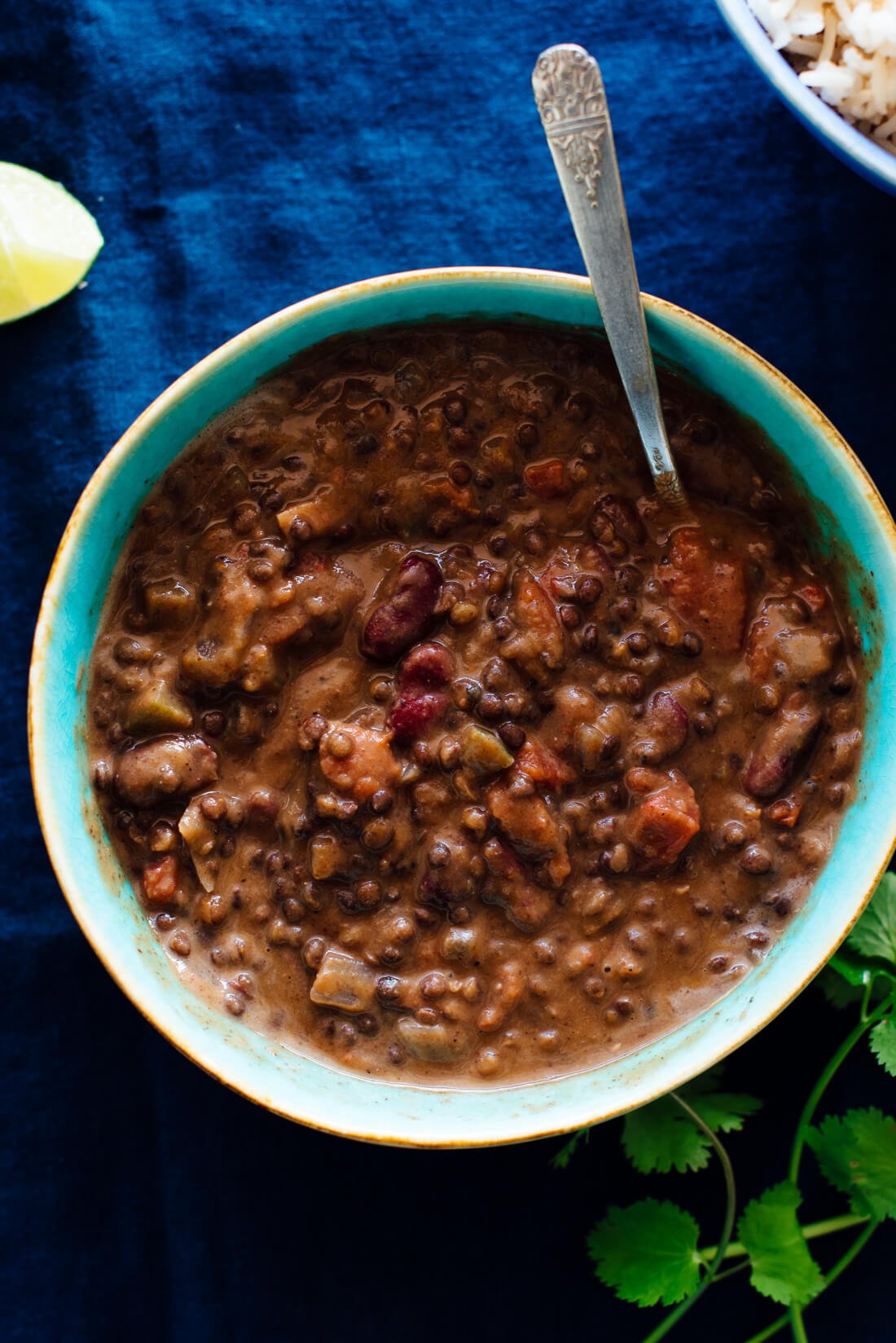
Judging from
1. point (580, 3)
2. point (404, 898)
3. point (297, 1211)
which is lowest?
point (297, 1211)

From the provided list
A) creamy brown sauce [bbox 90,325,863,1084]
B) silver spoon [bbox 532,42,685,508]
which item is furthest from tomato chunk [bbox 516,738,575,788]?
silver spoon [bbox 532,42,685,508]

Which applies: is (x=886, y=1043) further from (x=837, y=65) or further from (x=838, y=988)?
(x=837, y=65)

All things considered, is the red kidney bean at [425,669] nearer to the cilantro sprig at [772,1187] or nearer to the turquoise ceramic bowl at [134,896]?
the turquoise ceramic bowl at [134,896]

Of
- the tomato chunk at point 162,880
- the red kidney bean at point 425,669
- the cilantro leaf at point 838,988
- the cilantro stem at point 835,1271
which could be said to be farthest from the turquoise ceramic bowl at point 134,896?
the cilantro stem at point 835,1271

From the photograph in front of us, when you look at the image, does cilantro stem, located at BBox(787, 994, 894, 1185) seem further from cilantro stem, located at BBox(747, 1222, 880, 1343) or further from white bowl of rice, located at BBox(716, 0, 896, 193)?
white bowl of rice, located at BBox(716, 0, 896, 193)

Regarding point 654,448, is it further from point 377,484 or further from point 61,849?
point 61,849

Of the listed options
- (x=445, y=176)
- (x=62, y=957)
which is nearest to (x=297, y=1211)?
(x=62, y=957)
